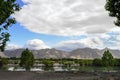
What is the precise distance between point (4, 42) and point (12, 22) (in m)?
2.95

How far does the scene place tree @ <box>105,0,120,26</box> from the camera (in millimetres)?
45562

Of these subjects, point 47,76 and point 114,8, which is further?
point 47,76

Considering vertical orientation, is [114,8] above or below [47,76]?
above

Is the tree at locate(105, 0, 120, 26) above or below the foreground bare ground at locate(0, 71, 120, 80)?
above

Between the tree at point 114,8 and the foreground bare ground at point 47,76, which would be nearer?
the tree at point 114,8

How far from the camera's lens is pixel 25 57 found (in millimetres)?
195875

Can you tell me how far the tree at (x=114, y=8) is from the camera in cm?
4556

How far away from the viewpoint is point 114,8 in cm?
4606

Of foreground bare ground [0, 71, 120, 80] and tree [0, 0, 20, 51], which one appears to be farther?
foreground bare ground [0, 71, 120, 80]

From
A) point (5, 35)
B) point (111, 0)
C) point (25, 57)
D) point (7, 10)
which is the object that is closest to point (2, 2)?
point (7, 10)

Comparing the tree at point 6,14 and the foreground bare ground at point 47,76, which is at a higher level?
the tree at point 6,14

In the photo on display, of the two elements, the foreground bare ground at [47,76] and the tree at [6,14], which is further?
the foreground bare ground at [47,76]

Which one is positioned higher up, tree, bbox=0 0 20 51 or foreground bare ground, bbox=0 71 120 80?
tree, bbox=0 0 20 51

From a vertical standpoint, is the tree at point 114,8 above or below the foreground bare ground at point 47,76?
above
